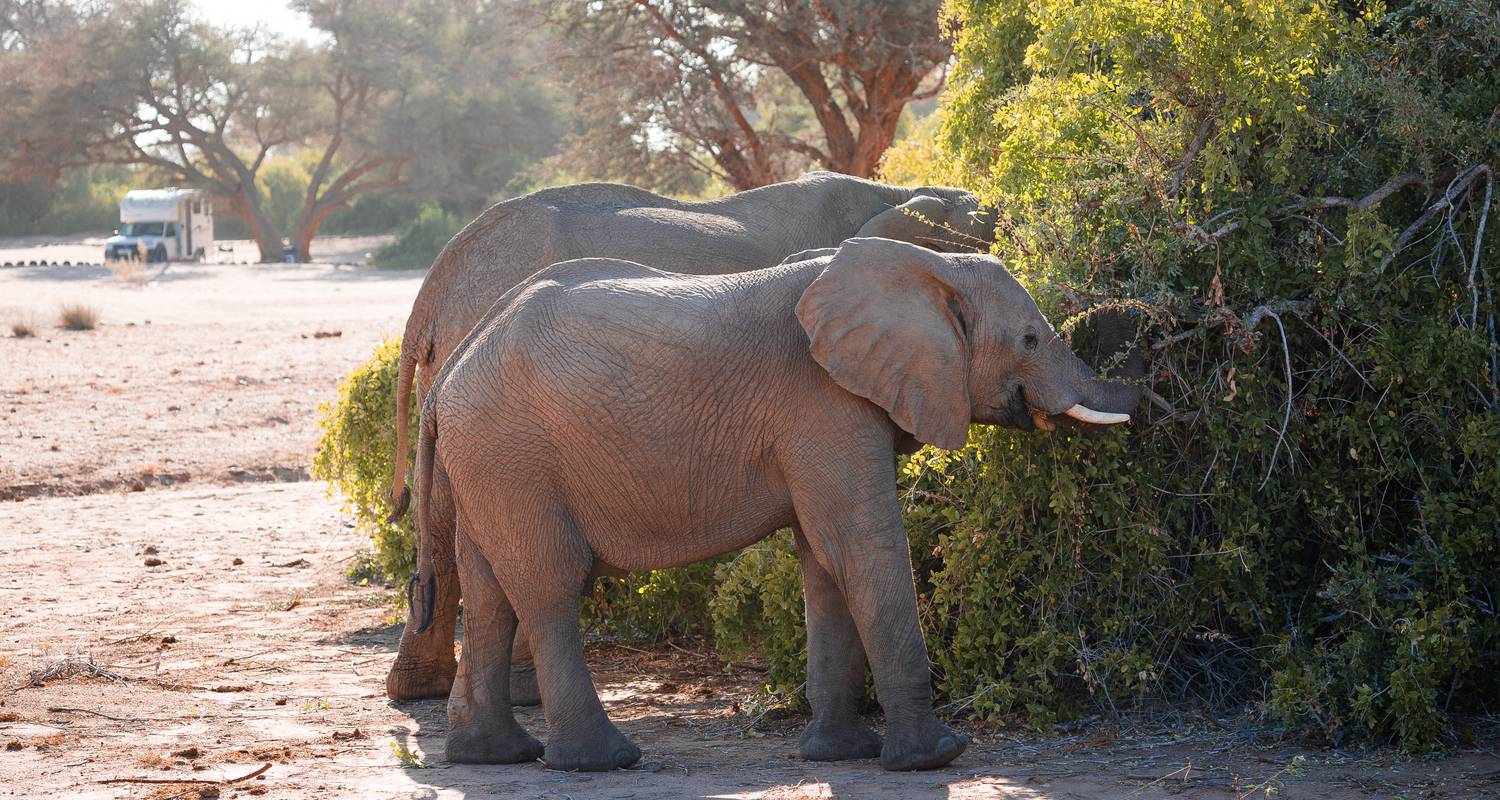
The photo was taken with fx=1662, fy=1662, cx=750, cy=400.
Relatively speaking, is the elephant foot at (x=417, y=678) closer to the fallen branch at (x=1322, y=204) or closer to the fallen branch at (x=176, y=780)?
the fallen branch at (x=176, y=780)

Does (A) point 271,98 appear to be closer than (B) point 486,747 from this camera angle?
No

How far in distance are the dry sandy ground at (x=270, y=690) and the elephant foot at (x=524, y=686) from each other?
0.09m

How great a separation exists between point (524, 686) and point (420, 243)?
129 ft

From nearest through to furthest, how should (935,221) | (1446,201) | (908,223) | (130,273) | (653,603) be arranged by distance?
(1446,201)
(653,603)
(908,223)
(935,221)
(130,273)

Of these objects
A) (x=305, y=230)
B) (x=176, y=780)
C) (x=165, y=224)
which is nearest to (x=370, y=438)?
(x=176, y=780)

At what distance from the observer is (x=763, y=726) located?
6559 millimetres

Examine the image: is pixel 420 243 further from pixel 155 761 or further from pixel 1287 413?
pixel 1287 413

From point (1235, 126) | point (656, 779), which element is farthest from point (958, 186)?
point (656, 779)

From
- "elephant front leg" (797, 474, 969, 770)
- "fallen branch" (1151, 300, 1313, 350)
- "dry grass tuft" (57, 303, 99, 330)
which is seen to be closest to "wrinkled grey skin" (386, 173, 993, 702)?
"fallen branch" (1151, 300, 1313, 350)

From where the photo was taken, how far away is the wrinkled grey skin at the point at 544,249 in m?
7.03

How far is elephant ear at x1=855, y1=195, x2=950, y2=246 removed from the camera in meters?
8.60

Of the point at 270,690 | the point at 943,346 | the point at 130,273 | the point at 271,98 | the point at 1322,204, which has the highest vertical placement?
the point at 271,98

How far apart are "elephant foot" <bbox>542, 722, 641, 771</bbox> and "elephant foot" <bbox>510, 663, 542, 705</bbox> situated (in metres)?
1.29

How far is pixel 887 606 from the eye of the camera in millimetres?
5496
